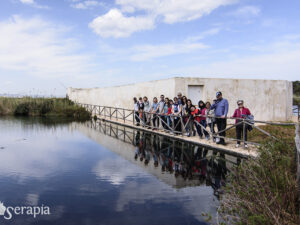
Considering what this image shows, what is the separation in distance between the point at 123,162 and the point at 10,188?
278cm

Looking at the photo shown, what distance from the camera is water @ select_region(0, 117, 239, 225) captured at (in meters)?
3.82

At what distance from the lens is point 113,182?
5.28 meters

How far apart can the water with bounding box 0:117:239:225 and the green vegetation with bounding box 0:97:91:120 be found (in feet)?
41.0

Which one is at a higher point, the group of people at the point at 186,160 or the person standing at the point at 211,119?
the person standing at the point at 211,119

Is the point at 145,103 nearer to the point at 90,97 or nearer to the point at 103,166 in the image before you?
the point at 103,166

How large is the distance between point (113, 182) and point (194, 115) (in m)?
5.35

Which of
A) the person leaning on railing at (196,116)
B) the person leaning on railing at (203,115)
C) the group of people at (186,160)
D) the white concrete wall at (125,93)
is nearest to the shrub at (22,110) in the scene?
the white concrete wall at (125,93)

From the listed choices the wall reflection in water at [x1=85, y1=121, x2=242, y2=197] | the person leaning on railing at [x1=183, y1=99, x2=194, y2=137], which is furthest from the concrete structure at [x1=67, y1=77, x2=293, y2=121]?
the wall reflection in water at [x1=85, y1=121, x2=242, y2=197]

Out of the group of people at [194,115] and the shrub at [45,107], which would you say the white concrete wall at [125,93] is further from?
the shrub at [45,107]

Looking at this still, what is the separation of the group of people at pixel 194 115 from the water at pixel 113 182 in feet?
3.64

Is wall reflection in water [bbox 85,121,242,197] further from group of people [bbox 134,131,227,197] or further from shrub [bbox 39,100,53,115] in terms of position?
shrub [bbox 39,100,53,115]

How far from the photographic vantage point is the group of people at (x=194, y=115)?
27.1ft

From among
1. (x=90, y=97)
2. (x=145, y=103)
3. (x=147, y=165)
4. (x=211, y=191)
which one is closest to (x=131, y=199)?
(x=211, y=191)

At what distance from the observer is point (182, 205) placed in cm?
414
